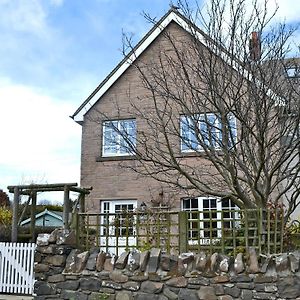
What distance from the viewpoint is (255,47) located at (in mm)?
10016

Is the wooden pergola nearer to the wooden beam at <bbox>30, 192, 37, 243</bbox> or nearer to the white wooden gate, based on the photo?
the wooden beam at <bbox>30, 192, 37, 243</bbox>

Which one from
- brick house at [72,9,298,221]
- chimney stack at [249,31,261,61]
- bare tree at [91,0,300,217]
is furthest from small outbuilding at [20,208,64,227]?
chimney stack at [249,31,261,61]

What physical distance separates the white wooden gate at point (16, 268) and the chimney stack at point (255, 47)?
7155 millimetres

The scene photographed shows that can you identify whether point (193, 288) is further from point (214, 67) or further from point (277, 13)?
point (277, 13)

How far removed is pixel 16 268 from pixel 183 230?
5.30m

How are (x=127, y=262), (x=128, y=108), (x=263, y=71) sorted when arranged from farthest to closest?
(x=128, y=108) < (x=263, y=71) < (x=127, y=262)

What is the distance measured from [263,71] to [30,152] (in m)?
20.5

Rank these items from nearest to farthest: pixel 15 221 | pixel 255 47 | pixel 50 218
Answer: pixel 255 47 < pixel 15 221 < pixel 50 218

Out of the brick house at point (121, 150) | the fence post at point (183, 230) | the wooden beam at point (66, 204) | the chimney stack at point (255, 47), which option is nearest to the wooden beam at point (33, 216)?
the wooden beam at point (66, 204)

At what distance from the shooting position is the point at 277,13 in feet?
33.2

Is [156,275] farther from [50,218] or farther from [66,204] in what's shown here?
[50,218]

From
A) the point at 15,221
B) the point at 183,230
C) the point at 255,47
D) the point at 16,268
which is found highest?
the point at 255,47

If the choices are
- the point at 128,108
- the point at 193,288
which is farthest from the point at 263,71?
the point at 128,108

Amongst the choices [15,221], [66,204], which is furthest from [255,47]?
[15,221]
